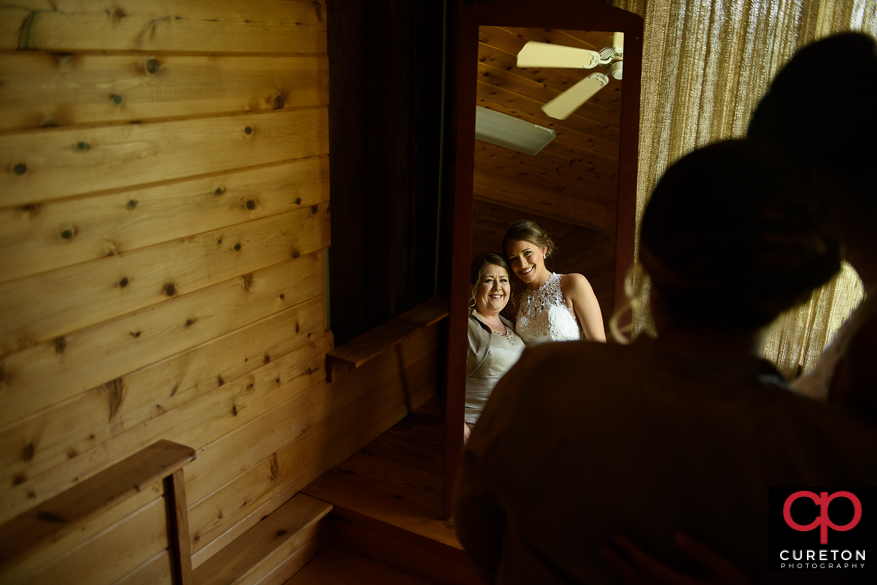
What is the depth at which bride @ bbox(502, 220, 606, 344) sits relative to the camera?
2188 millimetres

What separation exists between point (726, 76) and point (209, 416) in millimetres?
2211

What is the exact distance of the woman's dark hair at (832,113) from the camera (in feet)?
2.60

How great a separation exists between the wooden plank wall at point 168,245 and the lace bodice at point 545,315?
29.9 inches

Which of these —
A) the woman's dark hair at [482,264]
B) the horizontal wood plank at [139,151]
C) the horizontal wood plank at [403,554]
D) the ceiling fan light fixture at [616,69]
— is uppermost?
the ceiling fan light fixture at [616,69]

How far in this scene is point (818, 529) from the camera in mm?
725

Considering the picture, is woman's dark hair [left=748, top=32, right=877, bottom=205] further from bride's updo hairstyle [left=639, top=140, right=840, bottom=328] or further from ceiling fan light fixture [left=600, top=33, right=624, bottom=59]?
ceiling fan light fixture [left=600, top=33, right=624, bottom=59]

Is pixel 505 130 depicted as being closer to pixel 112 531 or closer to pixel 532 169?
pixel 532 169

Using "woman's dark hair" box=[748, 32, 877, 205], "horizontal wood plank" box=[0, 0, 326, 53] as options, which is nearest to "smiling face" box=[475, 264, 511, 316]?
"horizontal wood plank" box=[0, 0, 326, 53]

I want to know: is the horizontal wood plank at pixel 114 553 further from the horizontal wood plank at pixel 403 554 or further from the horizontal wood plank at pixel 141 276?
the horizontal wood plank at pixel 403 554

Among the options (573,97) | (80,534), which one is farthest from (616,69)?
(80,534)

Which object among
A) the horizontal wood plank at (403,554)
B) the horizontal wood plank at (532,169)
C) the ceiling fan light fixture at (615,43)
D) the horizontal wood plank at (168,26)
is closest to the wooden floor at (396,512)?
the horizontal wood plank at (403,554)

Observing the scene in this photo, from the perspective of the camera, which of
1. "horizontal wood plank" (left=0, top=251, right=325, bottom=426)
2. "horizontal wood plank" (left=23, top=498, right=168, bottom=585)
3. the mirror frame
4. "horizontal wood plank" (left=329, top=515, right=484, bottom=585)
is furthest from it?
"horizontal wood plank" (left=329, top=515, right=484, bottom=585)

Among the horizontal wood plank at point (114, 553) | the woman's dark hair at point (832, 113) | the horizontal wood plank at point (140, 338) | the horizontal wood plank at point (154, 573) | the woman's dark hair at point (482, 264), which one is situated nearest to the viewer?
the woman's dark hair at point (832, 113)

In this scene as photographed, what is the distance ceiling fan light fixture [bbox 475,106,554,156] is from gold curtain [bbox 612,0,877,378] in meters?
0.69
